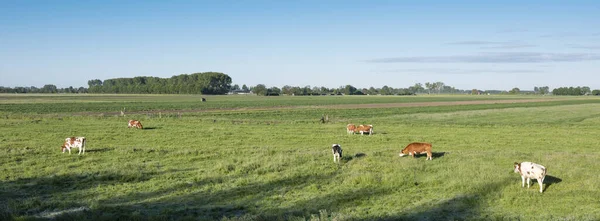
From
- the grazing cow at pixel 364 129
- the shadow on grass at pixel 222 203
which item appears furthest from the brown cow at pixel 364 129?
the shadow on grass at pixel 222 203

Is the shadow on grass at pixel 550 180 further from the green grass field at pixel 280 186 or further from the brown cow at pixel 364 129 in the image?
the brown cow at pixel 364 129

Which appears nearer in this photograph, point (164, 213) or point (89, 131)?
point (164, 213)

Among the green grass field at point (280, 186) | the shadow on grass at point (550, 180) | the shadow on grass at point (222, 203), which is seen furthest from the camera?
the shadow on grass at point (550, 180)

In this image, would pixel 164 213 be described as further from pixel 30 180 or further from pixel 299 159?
pixel 299 159

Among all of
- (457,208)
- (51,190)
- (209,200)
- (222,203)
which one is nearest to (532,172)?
(457,208)

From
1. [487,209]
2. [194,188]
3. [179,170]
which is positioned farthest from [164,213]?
[487,209]

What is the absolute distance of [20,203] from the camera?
13.1m

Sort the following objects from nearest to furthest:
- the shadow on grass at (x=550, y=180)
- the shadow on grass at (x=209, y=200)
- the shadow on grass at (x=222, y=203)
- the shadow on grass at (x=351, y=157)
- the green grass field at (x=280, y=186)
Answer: the shadow on grass at (x=222, y=203)
the shadow on grass at (x=209, y=200)
the green grass field at (x=280, y=186)
the shadow on grass at (x=550, y=180)
the shadow on grass at (x=351, y=157)

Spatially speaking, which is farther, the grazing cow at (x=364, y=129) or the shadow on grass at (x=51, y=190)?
the grazing cow at (x=364, y=129)

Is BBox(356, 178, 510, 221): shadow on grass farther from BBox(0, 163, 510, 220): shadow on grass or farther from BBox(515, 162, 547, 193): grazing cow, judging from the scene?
BBox(515, 162, 547, 193): grazing cow

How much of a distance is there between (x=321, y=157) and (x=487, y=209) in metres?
9.89

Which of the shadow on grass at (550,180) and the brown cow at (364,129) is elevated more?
the shadow on grass at (550,180)

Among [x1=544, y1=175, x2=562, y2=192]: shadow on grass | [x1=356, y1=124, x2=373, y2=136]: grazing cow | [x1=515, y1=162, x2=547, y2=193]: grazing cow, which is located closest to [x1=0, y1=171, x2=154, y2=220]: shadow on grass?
[x1=515, y1=162, x2=547, y2=193]: grazing cow

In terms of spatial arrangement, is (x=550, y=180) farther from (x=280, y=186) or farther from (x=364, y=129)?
(x=364, y=129)
